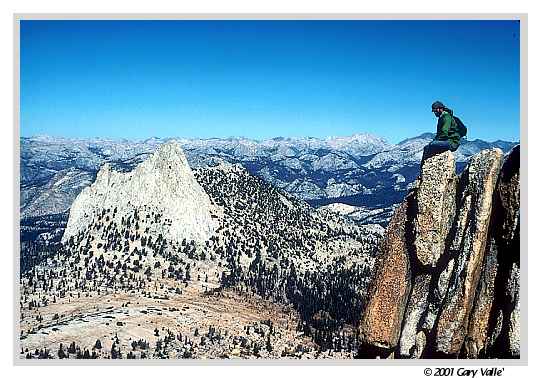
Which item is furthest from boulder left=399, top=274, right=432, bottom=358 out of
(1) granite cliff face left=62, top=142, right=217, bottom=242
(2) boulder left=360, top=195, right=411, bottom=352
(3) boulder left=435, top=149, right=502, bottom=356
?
(1) granite cliff face left=62, top=142, right=217, bottom=242

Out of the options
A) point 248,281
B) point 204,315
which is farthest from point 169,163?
point 204,315

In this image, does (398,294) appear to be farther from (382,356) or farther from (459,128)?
(459,128)

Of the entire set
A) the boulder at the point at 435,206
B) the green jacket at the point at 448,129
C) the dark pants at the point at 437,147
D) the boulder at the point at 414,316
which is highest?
the green jacket at the point at 448,129

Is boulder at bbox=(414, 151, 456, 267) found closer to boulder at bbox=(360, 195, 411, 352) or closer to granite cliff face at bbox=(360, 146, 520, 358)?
granite cliff face at bbox=(360, 146, 520, 358)

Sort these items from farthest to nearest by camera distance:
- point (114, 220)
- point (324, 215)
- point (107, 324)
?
point (324, 215) → point (114, 220) → point (107, 324)

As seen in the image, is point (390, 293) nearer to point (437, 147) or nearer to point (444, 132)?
point (437, 147)

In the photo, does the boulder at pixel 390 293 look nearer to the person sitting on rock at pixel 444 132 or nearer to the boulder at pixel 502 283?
the person sitting on rock at pixel 444 132

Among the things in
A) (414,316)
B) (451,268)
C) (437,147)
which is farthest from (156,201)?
(451,268)

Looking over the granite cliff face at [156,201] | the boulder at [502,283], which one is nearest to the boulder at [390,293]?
the boulder at [502,283]
